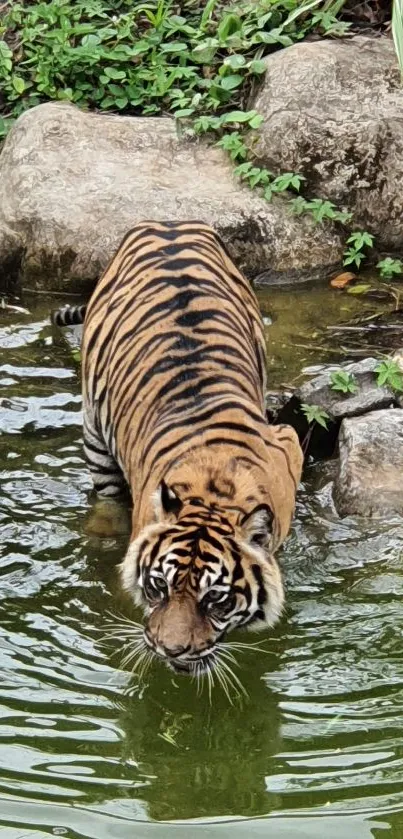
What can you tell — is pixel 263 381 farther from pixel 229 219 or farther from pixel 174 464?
pixel 229 219

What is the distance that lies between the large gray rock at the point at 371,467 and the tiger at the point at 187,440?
57 centimetres

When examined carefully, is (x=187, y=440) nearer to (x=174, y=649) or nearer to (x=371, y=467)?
(x=174, y=649)

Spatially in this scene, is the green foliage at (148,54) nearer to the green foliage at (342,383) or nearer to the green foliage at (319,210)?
the green foliage at (319,210)

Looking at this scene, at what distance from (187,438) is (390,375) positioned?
73.5 inches

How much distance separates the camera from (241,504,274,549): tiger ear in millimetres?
4062

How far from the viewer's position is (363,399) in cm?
603

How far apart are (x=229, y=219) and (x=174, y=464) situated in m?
3.48

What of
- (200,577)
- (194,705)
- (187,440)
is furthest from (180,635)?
(187,440)

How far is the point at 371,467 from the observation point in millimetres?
5617

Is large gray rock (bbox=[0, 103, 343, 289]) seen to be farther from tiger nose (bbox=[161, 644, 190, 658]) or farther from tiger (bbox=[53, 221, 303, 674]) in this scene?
tiger nose (bbox=[161, 644, 190, 658])

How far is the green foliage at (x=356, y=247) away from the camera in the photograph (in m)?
7.56

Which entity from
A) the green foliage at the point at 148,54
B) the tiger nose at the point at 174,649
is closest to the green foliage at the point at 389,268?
the green foliage at the point at 148,54

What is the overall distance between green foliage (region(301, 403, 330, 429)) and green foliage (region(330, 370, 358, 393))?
6.0 inches

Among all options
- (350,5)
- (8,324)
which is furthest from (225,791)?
(350,5)
